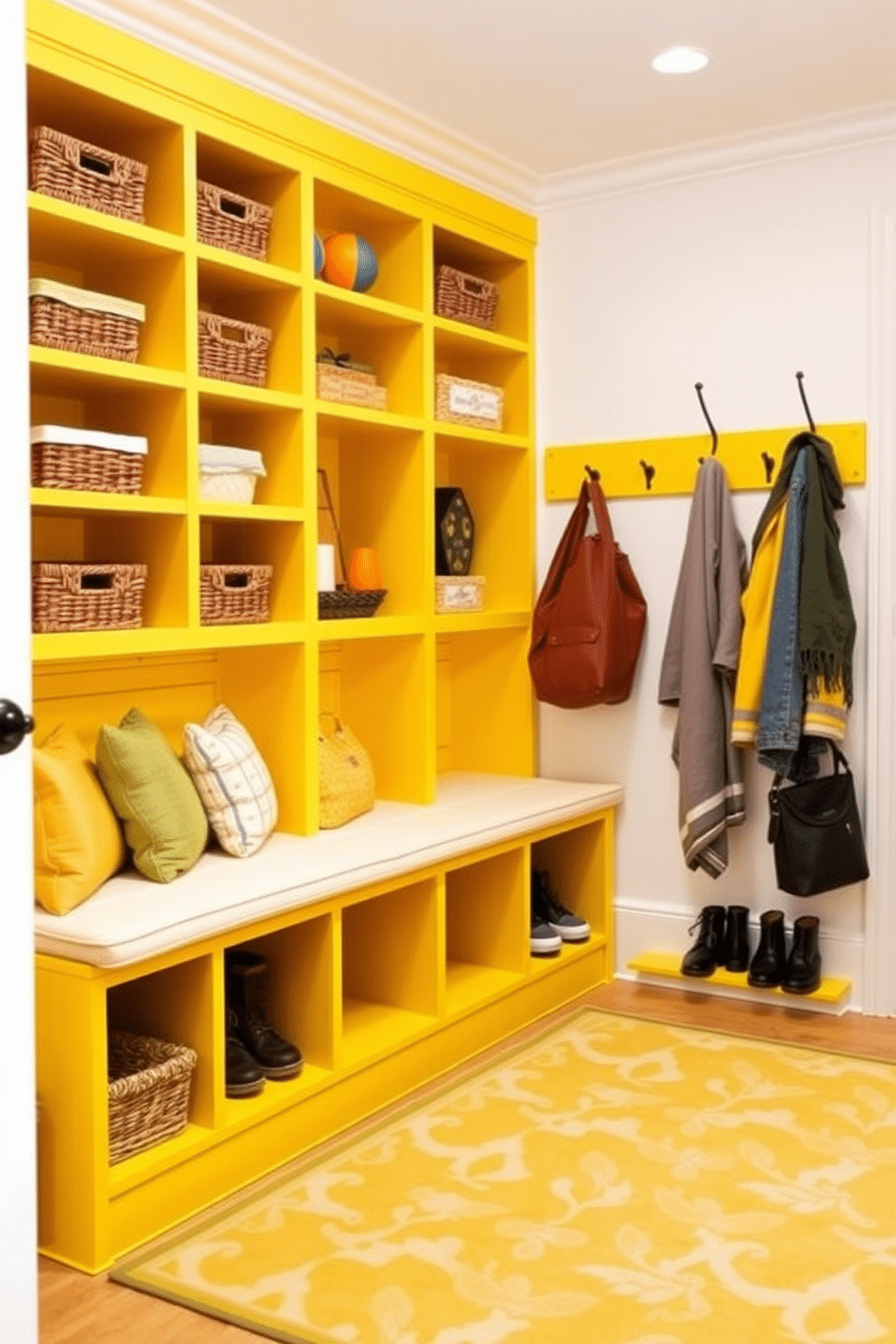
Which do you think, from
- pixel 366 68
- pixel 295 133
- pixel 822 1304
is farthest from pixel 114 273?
pixel 822 1304

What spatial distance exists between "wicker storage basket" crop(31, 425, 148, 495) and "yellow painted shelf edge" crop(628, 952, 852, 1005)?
80.5 inches

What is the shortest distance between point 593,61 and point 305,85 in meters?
0.68

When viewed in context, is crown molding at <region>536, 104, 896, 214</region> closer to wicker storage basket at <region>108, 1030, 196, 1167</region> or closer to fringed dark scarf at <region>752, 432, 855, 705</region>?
fringed dark scarf at <region>752, 432, 855, 705</region>

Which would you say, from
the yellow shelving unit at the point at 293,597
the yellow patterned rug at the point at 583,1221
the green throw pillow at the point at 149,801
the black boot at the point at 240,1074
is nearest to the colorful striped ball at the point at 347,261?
the yellow shelving unit at the point at 293,597

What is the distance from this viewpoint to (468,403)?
153 inches

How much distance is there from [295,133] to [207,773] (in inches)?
60.0

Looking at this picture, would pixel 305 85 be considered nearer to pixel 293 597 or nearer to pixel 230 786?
pixel 293 597

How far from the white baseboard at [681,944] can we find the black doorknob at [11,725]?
2651 millimetres

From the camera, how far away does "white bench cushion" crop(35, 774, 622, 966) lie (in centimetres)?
241

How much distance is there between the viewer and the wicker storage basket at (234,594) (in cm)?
304

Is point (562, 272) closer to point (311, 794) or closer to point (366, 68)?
point (366, 68)

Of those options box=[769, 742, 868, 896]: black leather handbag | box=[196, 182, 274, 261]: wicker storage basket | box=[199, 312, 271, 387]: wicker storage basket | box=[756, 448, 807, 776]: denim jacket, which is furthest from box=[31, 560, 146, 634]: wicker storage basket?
box=[769, 742, 868, 896]: black leather handbag

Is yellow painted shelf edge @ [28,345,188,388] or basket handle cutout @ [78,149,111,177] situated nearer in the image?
yellow painted shelf edge @ [28,345,188,388]

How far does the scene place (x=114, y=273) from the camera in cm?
305
